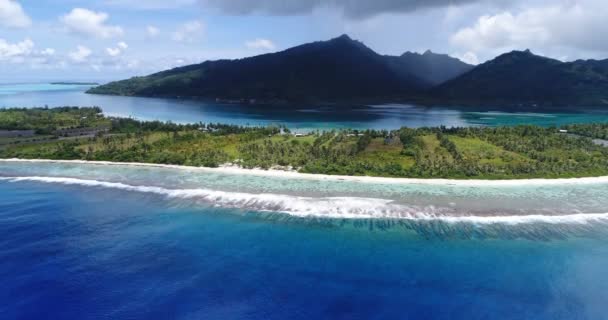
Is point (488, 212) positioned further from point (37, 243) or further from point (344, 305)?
point (37, 243)

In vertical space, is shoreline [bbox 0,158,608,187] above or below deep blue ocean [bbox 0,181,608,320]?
above

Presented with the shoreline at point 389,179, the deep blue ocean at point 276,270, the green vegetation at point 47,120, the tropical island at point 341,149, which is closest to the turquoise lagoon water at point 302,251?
the deep blue ocean at point 276,270

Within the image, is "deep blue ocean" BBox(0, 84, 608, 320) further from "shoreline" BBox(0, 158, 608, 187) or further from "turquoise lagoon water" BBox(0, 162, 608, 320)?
"shoreline" BBox(0, 158, 608, 187)

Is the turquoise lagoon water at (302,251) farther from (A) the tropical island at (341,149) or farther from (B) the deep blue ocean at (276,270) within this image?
(A) the tropical island at (341,149)

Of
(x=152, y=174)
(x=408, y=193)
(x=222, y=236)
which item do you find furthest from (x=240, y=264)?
(x=152, y=174)

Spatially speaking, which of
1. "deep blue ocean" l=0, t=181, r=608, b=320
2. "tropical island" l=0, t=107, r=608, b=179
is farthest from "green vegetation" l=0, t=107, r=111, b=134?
"deep blue ocean" l=0, t=181, r=608, b=320

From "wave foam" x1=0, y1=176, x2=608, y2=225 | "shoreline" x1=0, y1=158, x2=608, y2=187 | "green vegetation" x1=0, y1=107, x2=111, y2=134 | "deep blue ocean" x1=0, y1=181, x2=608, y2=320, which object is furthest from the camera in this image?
"green vegetation" x1=0, y1=107, x2=111, y2=134
